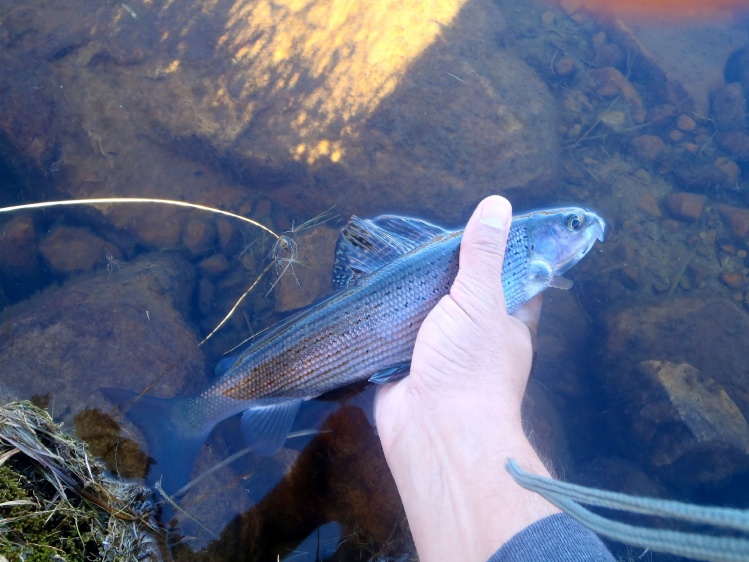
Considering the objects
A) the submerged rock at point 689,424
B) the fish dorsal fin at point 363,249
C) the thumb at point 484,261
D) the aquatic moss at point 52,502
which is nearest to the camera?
the aquatic moss at point 52,502

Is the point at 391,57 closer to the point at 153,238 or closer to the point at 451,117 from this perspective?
the point at 451,117

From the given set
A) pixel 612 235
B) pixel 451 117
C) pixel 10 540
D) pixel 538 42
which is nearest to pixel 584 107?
pixel 538 42

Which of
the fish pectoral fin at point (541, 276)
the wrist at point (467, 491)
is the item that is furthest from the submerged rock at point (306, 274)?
the wrist at point (467, 491)

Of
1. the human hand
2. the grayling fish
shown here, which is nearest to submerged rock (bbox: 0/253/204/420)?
the grayling fish

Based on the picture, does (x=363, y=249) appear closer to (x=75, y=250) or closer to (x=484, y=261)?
(x=484, y=261)

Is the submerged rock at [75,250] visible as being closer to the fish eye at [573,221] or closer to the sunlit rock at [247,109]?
the sunlit rock at [247,109]

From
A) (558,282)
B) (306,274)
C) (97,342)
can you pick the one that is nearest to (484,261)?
(558,282)
